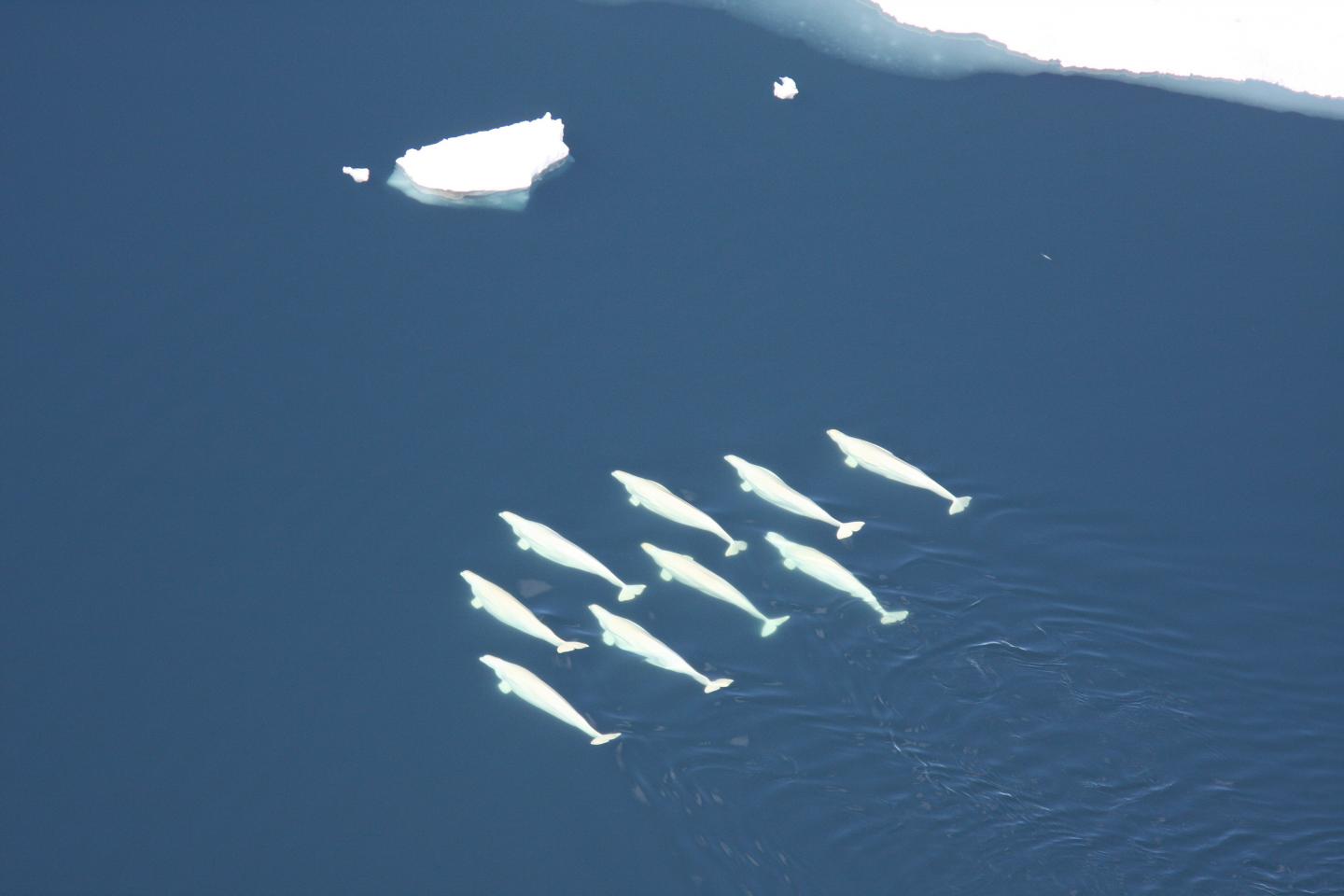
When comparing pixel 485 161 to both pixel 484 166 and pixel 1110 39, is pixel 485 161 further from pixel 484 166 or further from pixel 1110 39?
pixel 1110 39

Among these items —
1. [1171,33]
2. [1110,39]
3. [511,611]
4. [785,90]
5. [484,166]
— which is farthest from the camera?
[1171,33]

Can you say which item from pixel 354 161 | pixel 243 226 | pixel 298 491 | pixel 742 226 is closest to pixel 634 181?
pixel 742 226

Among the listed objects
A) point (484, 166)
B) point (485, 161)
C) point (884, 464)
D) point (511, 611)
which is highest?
point (485, 161)

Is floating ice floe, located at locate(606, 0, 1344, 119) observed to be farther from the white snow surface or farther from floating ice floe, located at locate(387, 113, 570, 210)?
floating ice floe, located at locate(387, 113, 570, 210)

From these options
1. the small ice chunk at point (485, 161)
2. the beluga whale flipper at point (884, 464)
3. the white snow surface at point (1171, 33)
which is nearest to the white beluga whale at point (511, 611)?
the beluga whale flipper at point (884, 464)

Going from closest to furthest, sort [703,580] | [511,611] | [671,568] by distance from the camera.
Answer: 1. [511,611]
2. [703,580]
3. [671,568]

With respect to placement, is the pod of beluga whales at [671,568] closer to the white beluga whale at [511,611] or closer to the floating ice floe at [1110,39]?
the white beluga whale at [511,611]

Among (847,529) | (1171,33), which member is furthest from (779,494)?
(1171,33)

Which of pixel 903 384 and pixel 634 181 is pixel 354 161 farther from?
pixel 903 384
